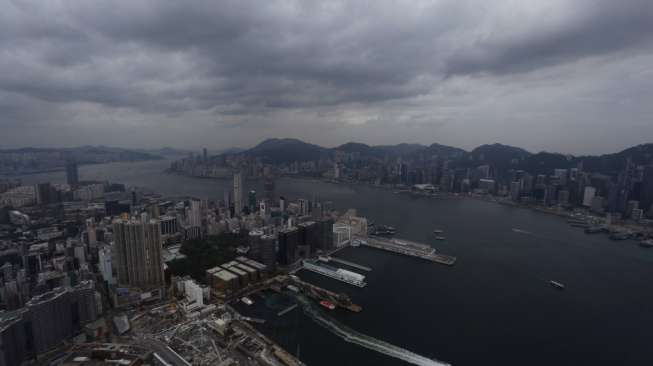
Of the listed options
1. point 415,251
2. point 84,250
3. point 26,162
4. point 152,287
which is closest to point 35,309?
point 152,287

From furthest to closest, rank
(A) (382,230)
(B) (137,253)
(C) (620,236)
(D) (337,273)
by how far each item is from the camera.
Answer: (A) (382,230)
(C) (620,236)
(D) (337,273)
(B) (137,253)

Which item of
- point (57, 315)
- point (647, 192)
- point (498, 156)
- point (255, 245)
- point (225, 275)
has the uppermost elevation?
point (498, 156)

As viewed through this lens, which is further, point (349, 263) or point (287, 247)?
point (349, 263)

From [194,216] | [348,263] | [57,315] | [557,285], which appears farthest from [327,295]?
[194,216]

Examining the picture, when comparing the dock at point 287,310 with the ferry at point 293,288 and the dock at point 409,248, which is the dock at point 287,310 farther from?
the dock at point 409,248

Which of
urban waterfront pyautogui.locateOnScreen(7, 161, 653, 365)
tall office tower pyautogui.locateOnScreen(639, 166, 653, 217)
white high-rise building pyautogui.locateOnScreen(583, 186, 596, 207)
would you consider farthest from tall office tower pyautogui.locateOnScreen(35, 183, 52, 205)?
tall office tower pyautogui.locateOnScreen(639, 166, 653, 217)

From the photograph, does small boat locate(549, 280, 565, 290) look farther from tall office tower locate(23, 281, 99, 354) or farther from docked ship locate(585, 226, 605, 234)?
tall office tower locate(23, 281, 99, 354)

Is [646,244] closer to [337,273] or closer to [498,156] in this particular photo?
[337,273]
